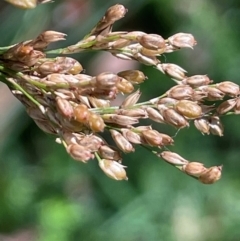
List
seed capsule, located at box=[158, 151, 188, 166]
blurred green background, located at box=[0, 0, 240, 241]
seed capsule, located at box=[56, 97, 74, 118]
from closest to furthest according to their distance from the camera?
seed capsule, located at box=[56, 97, 74, 118] → seed capsule, located at box=[158, 151, 188, 166] → blurred green background, located at box=[0, 0, 240, 241]

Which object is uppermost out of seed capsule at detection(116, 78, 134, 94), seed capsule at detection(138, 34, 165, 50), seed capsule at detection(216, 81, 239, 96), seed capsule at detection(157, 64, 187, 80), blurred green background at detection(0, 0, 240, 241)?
seed capsule at detection(138, 34, 165, 50)

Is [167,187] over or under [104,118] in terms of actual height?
under

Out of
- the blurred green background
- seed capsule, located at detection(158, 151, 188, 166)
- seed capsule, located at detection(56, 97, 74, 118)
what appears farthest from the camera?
the blurred green background

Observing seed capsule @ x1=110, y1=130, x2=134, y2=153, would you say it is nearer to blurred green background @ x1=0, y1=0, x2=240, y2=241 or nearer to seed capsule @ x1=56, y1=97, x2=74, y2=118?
seed capsule @ x1=56, y1=97, x2=74, y2=118

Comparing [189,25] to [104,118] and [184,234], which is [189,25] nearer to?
[184,234]

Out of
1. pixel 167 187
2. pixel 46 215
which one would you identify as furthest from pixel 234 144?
pixel 46 215

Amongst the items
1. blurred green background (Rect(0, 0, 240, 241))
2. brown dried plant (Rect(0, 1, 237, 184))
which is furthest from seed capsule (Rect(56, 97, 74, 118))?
blurred green background (Rect(0, 0, 240, 241))

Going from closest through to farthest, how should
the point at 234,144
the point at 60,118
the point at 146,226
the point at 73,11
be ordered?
the point at 60,118, the point at 146,226, the point at 234,144, the point at 73,11

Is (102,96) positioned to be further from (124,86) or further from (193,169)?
(193,169)
